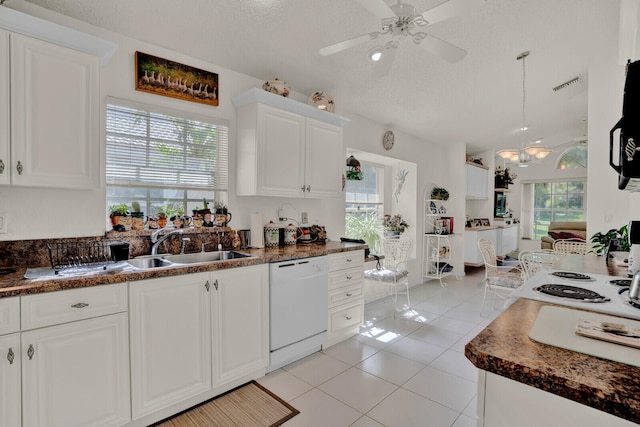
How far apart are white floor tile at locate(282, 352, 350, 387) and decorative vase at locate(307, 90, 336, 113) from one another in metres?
2.43

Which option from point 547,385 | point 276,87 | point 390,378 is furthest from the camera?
point 276,87

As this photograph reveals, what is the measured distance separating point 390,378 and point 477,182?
220 inches

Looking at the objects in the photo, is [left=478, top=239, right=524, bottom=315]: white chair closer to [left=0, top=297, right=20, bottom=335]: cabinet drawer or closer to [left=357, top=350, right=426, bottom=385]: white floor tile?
[left=357, top=350, right=426, bottom=385]: white floor tile

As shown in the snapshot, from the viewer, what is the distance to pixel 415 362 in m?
2.71

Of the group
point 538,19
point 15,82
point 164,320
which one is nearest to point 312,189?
Answer: point 164,320

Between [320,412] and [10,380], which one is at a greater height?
[10,380]

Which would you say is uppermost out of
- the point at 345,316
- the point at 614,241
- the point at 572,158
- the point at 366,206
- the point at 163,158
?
the point at 572,158

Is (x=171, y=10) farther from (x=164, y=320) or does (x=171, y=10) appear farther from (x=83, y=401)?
(x=83, y=401)

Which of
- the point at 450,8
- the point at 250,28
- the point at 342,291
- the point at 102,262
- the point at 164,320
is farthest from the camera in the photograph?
the point at 342,291

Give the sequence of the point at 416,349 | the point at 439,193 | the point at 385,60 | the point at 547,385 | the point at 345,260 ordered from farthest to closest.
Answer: the point at 439,193 < the point at 345,260 < the point at 416,349 < the point at 385,60 < the point at 547,385

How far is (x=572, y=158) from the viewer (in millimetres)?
8242

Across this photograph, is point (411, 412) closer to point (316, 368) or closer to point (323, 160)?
point (316, 368)

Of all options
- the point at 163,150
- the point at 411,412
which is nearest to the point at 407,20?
the point at 163,150

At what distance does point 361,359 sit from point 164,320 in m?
1.69
